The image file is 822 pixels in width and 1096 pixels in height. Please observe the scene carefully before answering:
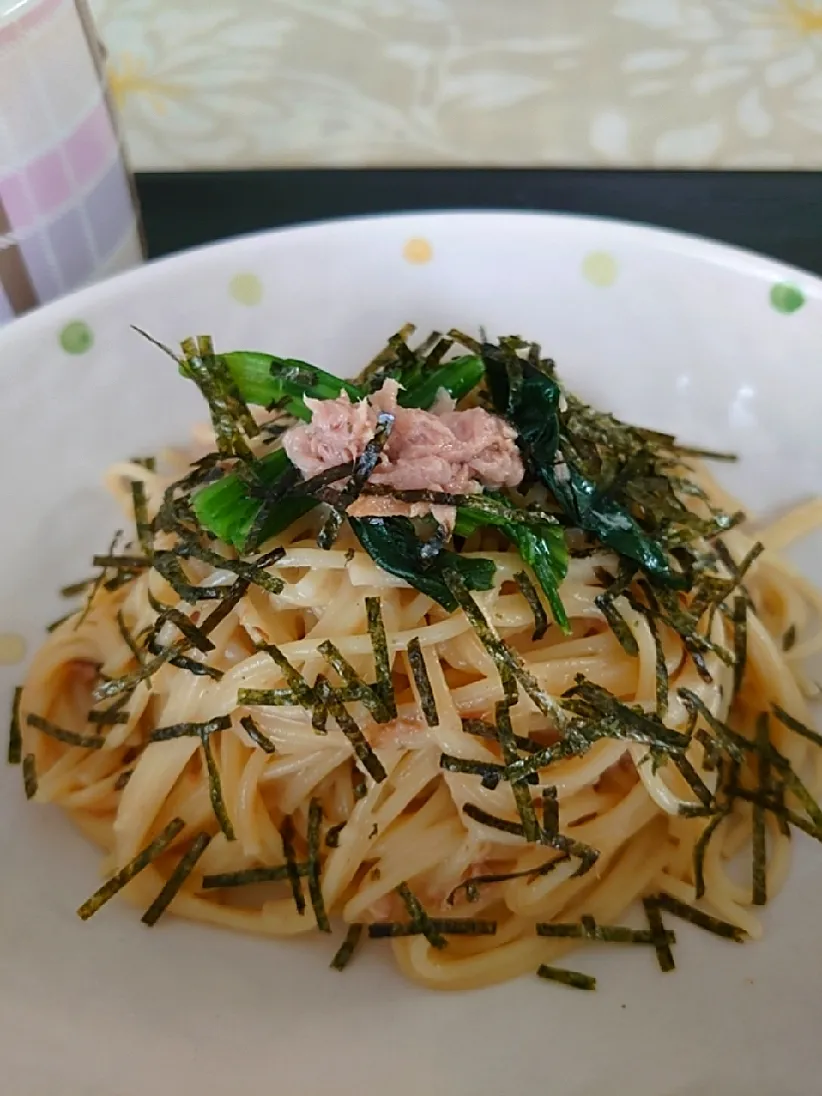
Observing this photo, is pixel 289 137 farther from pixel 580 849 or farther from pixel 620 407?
pixel 580 849

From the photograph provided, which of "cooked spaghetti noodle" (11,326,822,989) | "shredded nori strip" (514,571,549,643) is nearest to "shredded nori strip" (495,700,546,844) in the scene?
"cooked spaghetti noodle" (11,326,822,989)

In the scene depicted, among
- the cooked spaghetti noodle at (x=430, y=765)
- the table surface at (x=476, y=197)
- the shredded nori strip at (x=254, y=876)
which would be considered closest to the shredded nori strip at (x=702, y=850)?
the cooked spaghetti noodle at (x=430, y=765)

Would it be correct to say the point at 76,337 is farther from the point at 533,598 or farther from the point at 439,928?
the point at 439,928

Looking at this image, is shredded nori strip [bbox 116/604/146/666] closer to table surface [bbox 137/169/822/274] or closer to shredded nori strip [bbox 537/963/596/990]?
shredded nori strip [bbox 537/963/596/990]

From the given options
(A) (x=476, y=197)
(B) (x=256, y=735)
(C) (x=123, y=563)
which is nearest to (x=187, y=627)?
(B) (x=256, y=735)

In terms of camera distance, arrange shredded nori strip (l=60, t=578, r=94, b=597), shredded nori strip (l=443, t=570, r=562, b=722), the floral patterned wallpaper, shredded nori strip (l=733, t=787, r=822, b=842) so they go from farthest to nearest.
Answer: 1. the floral patterned wallpaper
2. shredded nori strip (l=60, t=578, r=94, b=597)
3. shredded nori strip (l=733, t=787, r=822, b=842)
4. shredded nori strip (l=443, t=570, r=562, b=722)
